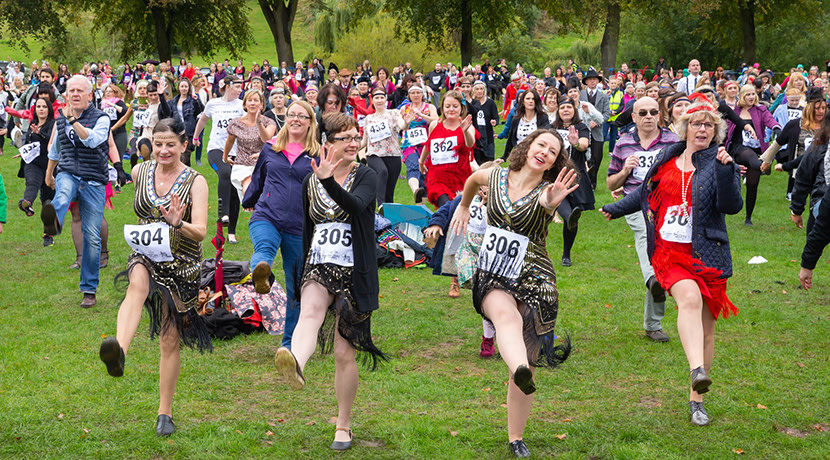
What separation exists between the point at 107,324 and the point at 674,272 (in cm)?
571

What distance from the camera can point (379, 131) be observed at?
1211 cm

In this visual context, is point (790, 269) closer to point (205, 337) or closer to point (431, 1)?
point (205, 337)

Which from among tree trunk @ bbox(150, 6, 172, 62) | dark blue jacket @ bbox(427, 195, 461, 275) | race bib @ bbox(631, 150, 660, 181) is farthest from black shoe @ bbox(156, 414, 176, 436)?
tree trunk @ bbox(150, 6, 172, 62)

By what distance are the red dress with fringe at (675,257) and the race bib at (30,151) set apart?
8816 mm

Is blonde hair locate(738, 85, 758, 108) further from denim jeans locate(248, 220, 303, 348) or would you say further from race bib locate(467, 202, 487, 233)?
denim jeans locate(248, 220, 303, 348)

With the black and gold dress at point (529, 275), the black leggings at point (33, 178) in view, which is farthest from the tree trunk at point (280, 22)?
the black and gold dress at point (529, 275)

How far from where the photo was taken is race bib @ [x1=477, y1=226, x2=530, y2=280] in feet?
16.9

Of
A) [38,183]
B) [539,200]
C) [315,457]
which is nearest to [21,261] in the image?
[38,183]

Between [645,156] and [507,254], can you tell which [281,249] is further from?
[645,156]

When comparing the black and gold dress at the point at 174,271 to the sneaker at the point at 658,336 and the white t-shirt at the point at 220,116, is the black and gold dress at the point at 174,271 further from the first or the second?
the white t-shirt at the point at 220,116

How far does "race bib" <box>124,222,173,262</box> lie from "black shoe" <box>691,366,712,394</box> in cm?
339

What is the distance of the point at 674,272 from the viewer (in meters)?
5.75

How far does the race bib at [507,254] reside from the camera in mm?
5137

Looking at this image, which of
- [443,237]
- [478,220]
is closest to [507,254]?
[478,220]
